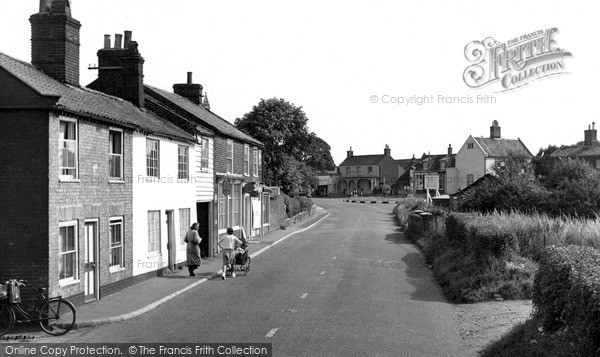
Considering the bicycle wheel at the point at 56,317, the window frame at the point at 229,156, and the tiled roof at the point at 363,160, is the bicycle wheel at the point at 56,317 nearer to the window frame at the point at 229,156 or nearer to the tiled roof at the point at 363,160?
the window frame at the point at 229,156

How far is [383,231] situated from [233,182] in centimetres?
1493

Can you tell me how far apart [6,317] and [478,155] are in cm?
8184

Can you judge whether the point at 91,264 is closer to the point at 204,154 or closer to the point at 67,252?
the point at 67,252

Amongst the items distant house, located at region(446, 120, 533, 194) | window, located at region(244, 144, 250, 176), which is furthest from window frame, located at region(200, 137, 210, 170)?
distant house, located at region(446, 120, 533, 194)

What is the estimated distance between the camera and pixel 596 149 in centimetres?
8681

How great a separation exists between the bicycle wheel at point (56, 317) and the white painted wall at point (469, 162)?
7721cm

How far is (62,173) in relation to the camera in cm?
1571

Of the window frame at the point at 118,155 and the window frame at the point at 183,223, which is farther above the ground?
the window frame at the point at 118,155

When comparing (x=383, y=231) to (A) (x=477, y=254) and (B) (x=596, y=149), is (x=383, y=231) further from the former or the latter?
(B) (x=596, y=149)

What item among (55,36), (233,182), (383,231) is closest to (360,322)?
(55,36)

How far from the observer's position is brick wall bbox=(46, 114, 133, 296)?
1488 centimetres

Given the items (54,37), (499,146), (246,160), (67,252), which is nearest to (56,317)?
(67,252)

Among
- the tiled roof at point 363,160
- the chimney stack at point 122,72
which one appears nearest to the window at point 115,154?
the chimney stack at point 122,72

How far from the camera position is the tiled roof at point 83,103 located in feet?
50.6
